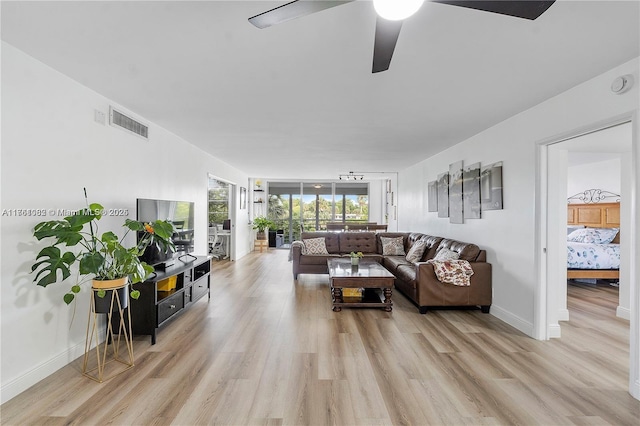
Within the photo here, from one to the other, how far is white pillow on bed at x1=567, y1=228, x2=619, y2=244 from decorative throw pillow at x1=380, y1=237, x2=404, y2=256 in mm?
3464

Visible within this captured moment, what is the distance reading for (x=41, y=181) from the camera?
2281 mm

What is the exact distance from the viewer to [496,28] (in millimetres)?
1807

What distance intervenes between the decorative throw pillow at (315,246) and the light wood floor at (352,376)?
6.96ft

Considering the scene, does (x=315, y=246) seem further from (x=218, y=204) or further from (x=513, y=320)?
(x=218, y=204)

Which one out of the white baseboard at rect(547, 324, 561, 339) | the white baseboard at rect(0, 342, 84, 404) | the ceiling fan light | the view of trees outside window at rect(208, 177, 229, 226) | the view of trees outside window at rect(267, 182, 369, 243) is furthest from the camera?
the view of trees outside window at rect(267, 182, 369, 243)

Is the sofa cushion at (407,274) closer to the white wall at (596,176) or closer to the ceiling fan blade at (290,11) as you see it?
the ceiling fan blade at (290,11)

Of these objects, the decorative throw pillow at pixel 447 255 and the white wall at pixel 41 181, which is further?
the decorative throw pillow at pixel 447 255

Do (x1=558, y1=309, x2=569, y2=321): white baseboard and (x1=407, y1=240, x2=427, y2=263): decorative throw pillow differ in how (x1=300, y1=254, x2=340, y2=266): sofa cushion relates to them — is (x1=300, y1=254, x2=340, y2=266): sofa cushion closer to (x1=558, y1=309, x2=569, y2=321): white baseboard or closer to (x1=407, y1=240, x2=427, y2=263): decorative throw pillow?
(x1=407, y1=240, x2=427, y2=263): decorative throw pillow

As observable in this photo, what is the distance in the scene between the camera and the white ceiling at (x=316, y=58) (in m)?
1.71

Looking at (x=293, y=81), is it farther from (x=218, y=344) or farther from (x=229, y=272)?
(x=229, y=272)

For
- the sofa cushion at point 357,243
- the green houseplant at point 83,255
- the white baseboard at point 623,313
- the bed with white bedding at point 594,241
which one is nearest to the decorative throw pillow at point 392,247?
the sofa cushion at point 357,243

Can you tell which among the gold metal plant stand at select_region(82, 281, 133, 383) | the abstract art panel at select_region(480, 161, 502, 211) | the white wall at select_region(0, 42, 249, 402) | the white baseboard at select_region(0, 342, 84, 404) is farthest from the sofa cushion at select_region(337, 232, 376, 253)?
the white baseboard at select_region(0, 342, 84, 404)

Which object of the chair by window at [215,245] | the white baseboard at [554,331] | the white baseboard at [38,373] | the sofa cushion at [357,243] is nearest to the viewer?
the white baseboard at [38,373]

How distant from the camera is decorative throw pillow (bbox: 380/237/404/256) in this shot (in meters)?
6.05
